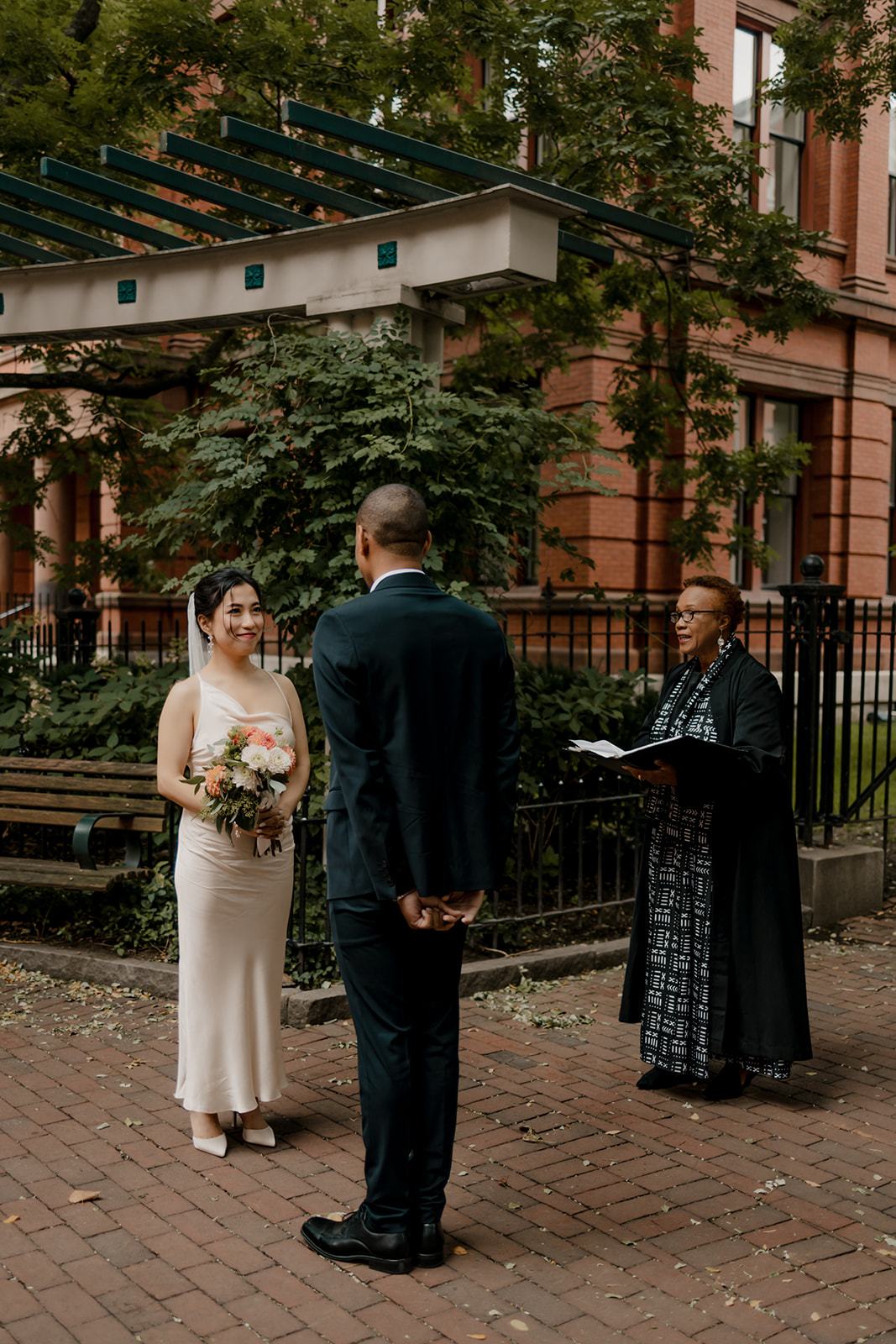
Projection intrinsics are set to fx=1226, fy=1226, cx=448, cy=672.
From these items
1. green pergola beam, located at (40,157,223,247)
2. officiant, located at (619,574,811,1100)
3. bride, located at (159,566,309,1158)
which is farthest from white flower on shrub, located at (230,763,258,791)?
green pergola beam, located at (40,157,223,247)

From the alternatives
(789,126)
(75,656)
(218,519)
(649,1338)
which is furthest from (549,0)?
(789,126)

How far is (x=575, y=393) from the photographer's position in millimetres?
16172

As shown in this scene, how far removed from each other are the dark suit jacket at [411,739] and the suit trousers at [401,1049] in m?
0.15

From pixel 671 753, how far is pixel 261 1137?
6.69 ft

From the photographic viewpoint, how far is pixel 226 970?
439 centimetres

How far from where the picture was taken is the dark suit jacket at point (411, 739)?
130 inches

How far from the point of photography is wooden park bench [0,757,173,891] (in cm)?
646

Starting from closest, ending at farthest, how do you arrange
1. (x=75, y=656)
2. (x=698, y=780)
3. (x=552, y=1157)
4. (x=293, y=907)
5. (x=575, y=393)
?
(x=552, y=1157) → (x=698, y=780) → (x=293, y=907) → (x=75, y=656) → (x=575, y=393)

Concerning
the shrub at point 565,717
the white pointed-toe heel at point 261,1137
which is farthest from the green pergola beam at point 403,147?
the white pointed-toe heel at point 261,1137

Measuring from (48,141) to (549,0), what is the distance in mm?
3806

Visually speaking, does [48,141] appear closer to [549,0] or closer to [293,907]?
[549,0]

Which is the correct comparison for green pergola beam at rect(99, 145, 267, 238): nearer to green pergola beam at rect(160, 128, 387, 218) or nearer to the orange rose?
green pergola beam at rect(160, 128, 387, 218)

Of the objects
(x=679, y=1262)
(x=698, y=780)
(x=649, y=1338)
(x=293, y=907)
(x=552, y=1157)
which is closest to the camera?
(x=649, y=1338)

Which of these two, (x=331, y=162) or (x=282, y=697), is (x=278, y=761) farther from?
(x=331, y=162)
